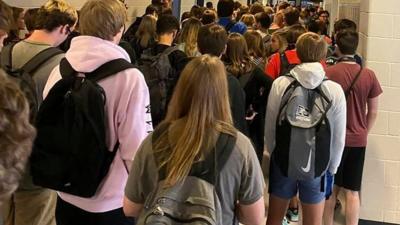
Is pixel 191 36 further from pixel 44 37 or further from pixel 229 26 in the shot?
pixel 229 26

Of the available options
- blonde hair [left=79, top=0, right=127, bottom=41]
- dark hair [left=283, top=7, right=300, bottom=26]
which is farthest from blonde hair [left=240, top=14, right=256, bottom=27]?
blonde hair [left=79, top=0, right=127, bottom=41]

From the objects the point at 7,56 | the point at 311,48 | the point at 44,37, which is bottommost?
the point at 311,48

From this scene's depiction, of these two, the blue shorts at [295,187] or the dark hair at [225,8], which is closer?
the blue shorts at [295,187]

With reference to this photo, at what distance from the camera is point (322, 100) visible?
11.1ft

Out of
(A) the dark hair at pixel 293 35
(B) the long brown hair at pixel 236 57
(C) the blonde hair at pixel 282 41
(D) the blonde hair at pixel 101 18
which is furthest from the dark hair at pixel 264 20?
(D) the blonde hair at pixel 101 18

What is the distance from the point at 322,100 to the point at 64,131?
5.26ft

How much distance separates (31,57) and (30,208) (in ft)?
2.65

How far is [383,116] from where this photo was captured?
177 inches

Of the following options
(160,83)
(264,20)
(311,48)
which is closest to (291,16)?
(264,20)

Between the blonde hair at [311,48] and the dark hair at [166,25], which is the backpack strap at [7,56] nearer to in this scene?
the dark hair at [166,25]

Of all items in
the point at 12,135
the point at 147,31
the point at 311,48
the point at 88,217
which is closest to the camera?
the point at 12,135

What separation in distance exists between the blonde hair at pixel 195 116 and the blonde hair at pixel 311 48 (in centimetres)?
151

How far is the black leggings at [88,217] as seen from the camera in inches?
98.3

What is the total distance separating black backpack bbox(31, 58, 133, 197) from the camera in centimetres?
238
